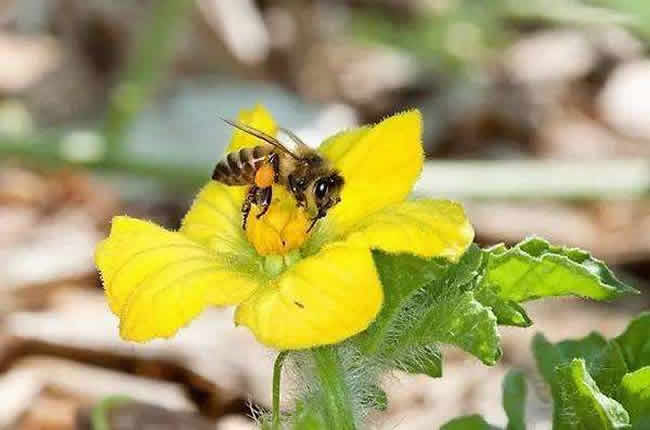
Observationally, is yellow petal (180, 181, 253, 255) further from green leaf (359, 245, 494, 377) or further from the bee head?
green leaf (359, 245, 494, 377)

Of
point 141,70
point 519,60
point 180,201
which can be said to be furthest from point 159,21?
point 519,60

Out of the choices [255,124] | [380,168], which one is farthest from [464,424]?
[255,124]

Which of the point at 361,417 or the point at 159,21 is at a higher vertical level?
the point at 361,417

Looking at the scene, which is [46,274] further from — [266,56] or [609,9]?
[266,56]

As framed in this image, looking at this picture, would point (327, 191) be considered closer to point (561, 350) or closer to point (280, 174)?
point (280, 174)

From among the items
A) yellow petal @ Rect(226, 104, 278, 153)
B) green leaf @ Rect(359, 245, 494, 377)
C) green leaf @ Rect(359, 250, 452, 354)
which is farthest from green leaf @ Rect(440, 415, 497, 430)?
yellow petal @ Rect(226, 104, 278, 153)

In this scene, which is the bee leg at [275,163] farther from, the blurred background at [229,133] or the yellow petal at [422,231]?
the blurred background at [229,133]

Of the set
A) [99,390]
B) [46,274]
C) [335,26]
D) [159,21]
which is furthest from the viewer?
[335,26]
